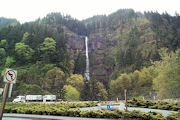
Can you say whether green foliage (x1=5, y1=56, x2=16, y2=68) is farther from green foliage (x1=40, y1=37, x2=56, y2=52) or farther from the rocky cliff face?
the rocky cliff face

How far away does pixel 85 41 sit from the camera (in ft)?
391

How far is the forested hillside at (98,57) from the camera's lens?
53.8m

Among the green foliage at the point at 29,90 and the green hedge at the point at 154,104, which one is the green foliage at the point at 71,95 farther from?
the green hedge at the point at 154,104

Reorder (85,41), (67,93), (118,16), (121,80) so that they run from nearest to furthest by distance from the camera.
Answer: (67,93) < (121,80) < (85,41) < (118,16)

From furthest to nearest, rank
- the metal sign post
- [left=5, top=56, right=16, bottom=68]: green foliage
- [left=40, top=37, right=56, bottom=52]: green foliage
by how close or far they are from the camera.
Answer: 1. [left=40, top=37, right=56, bottom=52]: green foliage
2. [left=5, top=56, right=16, bottom=68]: green foliage
3. the metal sign post

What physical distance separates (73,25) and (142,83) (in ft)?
275

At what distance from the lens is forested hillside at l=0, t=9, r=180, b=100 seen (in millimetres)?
53784

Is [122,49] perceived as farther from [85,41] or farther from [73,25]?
[73,25]

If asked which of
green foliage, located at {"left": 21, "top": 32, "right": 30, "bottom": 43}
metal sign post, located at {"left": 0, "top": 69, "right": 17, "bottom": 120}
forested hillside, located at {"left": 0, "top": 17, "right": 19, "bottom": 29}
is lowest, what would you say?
metal sign post, located at {"left": 0, "top": 69, "right": 17, "bottom": 120}

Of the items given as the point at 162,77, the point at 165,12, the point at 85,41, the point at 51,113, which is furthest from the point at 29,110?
the point at 165,12

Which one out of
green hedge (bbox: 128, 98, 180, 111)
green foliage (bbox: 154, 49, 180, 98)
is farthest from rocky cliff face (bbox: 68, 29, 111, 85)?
green hedge (bbox: 128, 98, 180, 111)

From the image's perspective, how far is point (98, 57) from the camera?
108 m

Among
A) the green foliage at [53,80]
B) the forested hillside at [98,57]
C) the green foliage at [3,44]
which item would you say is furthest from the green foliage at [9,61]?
the green foliage at [53,80]

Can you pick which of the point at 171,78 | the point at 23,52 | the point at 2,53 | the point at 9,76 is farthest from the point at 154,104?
the point at 2,53
